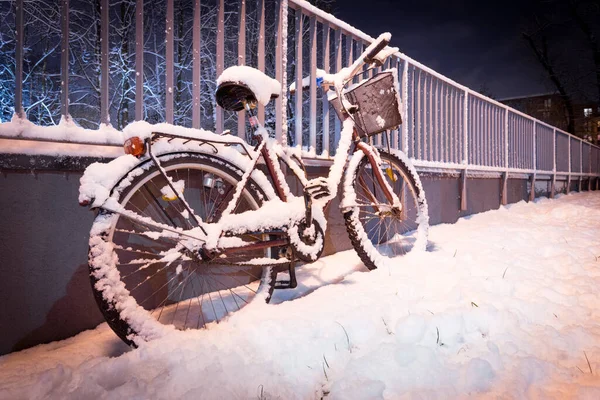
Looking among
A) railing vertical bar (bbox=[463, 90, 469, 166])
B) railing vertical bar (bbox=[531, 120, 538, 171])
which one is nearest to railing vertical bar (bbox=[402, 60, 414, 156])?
railing vertical bar (bbox=[463, 90, 469, 166])

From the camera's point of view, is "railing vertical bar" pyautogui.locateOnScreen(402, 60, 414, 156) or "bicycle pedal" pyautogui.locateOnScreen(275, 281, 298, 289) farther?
"railing vertical bar" pyautogui.locateOnScreen(402, 60, 414, 156)

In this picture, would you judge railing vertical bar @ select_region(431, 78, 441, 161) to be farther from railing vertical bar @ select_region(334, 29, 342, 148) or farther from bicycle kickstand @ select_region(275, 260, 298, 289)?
bicycle kickstand @ select_region(275, 260, 298, 289)

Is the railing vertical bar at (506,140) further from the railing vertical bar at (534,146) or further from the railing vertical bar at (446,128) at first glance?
the railing vertical bar at (446,128)

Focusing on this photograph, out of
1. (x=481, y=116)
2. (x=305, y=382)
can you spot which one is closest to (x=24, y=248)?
(x=305, y=382)

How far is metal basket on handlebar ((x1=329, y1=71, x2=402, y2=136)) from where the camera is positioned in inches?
105

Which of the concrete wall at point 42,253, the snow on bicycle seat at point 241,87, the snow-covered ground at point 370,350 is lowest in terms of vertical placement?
the snow-covered ground at point 370,350

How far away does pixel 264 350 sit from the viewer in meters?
1.43

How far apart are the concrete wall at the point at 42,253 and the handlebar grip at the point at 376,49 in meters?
2.06

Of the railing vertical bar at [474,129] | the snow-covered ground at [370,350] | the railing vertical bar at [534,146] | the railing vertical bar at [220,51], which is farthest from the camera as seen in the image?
the railing vertical bar at [534,146]

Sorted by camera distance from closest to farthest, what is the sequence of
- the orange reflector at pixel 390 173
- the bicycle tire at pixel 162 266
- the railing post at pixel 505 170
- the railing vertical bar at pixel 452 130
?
1. the bicycle tire at pixel 162 266
2. the orange reflector at pixel 390 173
3. the railing vertical bar at pixel 452 130
4. the railing post at pixel 505 170

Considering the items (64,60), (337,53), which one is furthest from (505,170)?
(64,60)

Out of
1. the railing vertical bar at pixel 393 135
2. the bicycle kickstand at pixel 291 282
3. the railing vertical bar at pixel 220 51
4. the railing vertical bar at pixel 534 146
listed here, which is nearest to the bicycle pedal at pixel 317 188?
the bicycle kickstand at pixel 291 282

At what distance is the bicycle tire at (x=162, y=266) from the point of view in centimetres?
143

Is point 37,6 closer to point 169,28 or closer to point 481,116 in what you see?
point 169,28
